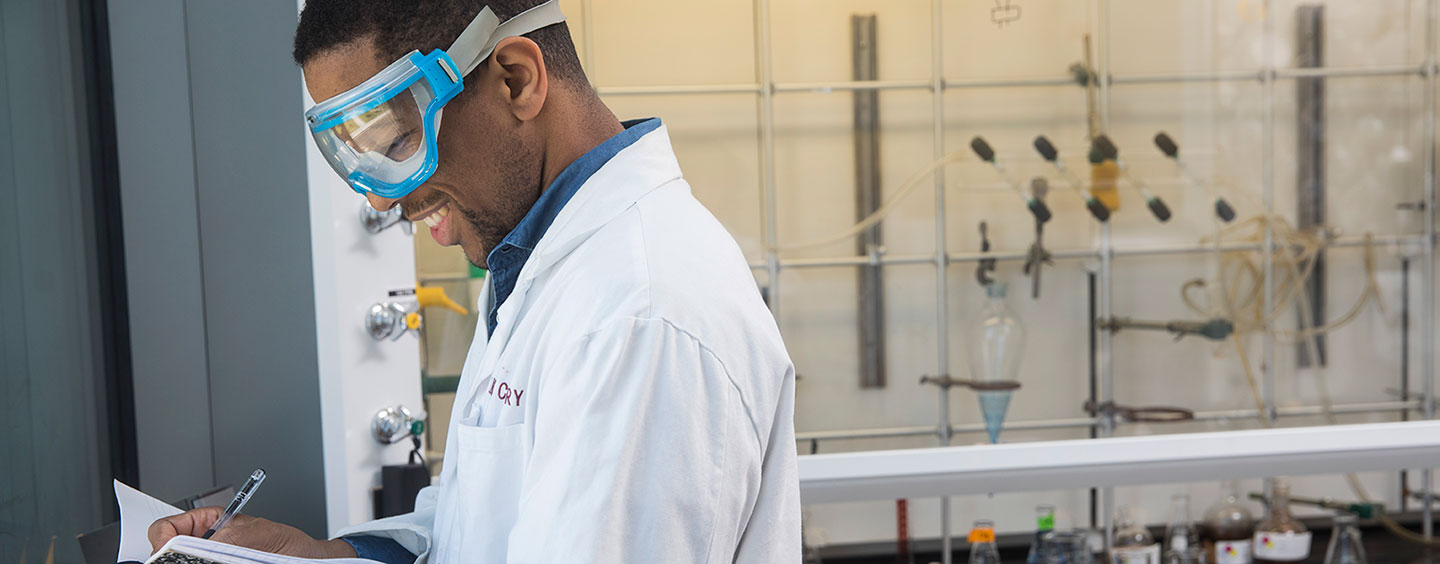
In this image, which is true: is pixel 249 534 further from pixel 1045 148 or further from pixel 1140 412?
pixel 1140 412

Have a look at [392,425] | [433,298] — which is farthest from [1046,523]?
[392,425]

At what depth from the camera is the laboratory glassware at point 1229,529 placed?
301cm

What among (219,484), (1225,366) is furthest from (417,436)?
(1225,366)

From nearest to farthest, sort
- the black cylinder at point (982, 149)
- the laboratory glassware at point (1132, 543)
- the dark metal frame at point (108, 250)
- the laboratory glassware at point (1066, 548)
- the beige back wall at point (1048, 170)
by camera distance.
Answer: the dark metal frame at point (108, 250)
the beige back wall at point (1048, 170)
the black cylinder at point (982, 149)
the laboratory glassware at point (1132, 543)
the laboratory glassware at point (1066, 548)

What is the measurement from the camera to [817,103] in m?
2.73

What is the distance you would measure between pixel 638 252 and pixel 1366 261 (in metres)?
3.00

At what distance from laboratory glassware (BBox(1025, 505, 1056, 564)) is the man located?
7.87ft

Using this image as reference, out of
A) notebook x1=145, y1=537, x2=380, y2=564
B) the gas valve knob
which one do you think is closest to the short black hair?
notebook x1=145, y1=537, x2=380, y2=564

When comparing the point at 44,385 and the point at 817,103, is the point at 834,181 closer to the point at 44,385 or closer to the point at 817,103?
the point at 817,103

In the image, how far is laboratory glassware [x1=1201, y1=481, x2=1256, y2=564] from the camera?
301 centimetres

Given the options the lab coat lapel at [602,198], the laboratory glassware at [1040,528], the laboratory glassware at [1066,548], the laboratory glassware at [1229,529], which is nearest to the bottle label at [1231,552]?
the laboratory glassware at [1229,529]

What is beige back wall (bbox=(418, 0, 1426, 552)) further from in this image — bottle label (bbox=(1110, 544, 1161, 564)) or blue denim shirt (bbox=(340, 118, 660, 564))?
blue denim shirt (bbox=(340, 118, 660, 564))

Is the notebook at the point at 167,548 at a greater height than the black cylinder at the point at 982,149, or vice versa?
the black cylinder at the point at 982,149

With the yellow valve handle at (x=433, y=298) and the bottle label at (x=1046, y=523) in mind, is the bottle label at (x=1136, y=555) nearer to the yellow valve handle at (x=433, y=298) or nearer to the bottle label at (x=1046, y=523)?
the bottle label at (x=1046, y=523)
